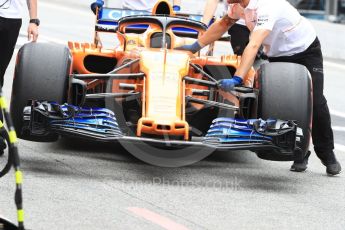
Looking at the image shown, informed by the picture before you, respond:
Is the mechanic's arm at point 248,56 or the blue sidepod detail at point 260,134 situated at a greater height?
the mechanic's arm at point 248,56

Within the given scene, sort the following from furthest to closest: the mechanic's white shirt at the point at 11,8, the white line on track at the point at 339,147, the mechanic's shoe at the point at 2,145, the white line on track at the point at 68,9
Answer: the white line on track at the point at 68,9 < the white line on track at the point at 339,147 < the mechanic's white shirt at the point at 11,8 < the mechanic's shoe at the point at 2,145

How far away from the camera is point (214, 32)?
9.07 m

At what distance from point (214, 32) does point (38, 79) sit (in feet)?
5.75

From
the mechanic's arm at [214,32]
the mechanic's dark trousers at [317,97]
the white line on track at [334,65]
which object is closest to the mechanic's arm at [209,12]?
the mechanic's arm at [214,32]

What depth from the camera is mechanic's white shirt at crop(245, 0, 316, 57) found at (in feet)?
27.0

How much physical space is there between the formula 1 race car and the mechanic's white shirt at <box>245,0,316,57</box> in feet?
0.97

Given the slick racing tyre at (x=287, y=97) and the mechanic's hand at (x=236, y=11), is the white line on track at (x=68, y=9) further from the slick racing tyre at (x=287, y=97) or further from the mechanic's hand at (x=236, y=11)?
the slick racing tyre at (x=287, y=97)

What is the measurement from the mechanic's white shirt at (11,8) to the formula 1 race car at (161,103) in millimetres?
362

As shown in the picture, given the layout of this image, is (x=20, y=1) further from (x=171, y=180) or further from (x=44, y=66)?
(x=171, y=180)

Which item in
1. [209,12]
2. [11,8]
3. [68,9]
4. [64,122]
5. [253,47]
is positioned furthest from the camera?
[68,9]

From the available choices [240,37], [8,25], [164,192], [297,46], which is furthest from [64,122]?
[240,37]

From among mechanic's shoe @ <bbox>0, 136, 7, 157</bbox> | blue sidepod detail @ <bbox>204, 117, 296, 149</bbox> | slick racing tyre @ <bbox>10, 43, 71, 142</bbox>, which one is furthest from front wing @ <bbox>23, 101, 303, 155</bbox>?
mechanic's shoe @ <bbox>0, 136, 7, 157</bbox>

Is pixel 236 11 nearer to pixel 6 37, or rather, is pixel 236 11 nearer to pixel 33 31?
pixel 33 31

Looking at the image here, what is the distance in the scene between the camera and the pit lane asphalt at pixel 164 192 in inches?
266
